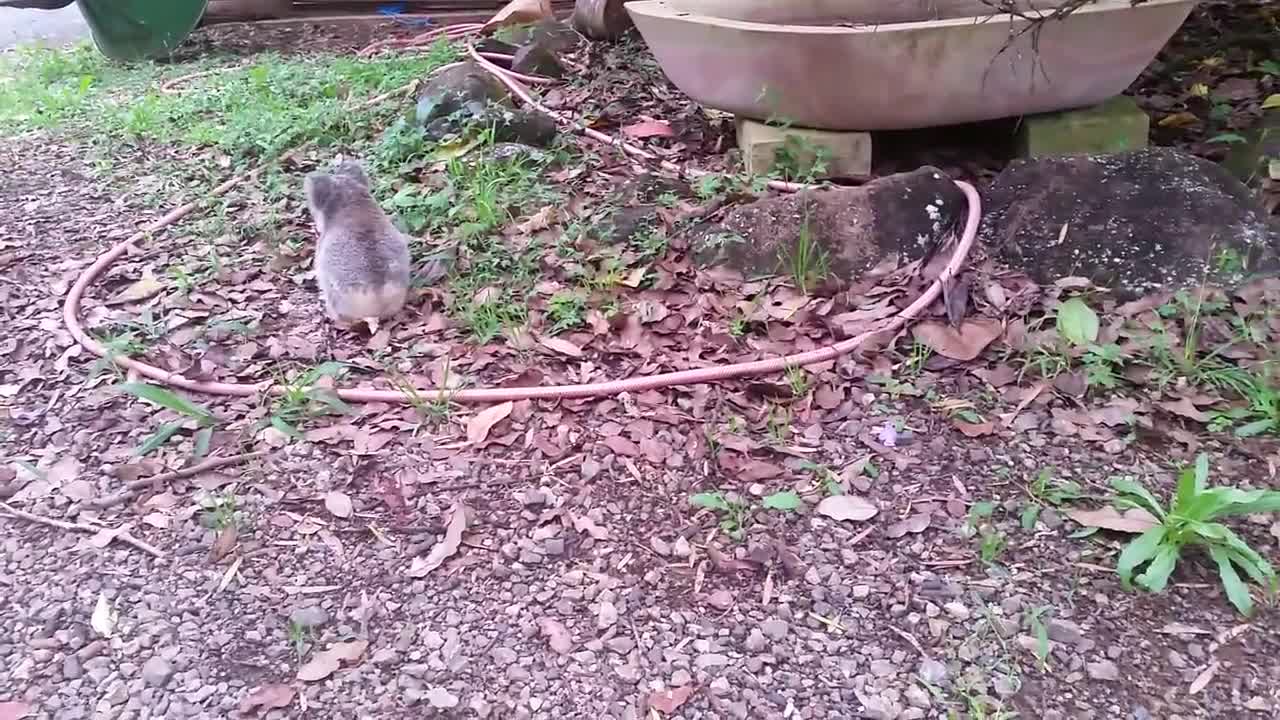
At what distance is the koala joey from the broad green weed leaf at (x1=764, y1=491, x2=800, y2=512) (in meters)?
1.33

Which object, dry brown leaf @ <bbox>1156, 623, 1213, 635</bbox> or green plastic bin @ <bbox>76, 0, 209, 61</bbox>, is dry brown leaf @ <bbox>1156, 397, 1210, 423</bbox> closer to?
dry brown leaf @ <bbox>1156, 623, 1213, 635</bbox>

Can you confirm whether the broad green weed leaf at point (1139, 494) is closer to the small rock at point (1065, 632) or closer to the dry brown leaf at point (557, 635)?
the small rock at point (1065, 632)

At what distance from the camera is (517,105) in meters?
4.41

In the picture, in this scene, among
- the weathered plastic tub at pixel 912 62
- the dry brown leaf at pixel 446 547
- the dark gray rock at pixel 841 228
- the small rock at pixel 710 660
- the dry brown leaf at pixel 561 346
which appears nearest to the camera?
the small rock at pixel 710 660

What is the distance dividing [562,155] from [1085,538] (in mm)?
2519

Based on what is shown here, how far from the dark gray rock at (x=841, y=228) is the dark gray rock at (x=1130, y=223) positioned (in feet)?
0.67

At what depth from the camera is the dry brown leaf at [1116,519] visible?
2.01 meters

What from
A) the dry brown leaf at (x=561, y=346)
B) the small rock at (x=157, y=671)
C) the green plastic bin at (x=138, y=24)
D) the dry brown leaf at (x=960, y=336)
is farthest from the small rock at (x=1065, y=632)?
the green plastic bin at (x=138, y=24)

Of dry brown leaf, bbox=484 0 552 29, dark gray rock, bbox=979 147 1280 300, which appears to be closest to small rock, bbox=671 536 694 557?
dark gray rock, bbox=979 147 1280 300

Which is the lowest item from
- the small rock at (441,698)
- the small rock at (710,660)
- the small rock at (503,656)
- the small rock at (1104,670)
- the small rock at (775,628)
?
the small rock at (1104,670)

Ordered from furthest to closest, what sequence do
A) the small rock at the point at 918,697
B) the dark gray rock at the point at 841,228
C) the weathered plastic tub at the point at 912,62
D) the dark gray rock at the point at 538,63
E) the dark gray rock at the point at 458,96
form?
1. the dark gray rock at the point at 538,63
2. the dark gray rock at the point at 458,96
3. the weathered plastic tub at the point at 912,62
4. the dark gray rock at the point at 841,228
5. the small rock at the point at 918,697

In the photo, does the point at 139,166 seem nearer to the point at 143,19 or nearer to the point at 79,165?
the point at 79,165

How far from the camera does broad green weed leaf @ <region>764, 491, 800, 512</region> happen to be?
85.0 inches

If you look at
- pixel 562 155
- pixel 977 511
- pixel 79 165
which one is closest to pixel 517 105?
pixel 562 155
